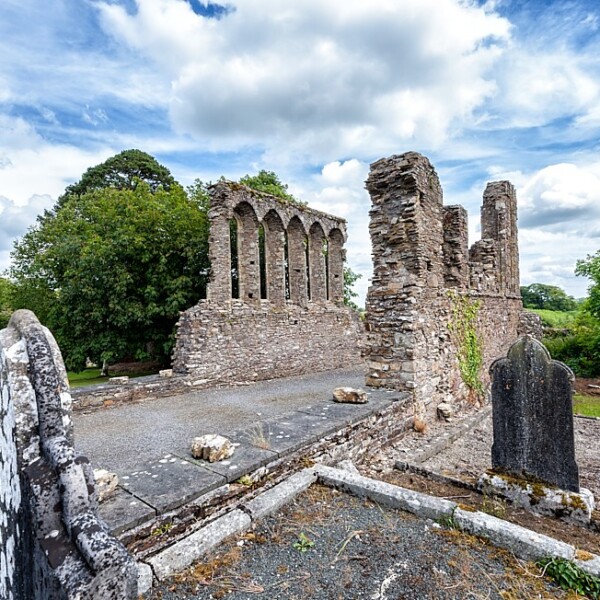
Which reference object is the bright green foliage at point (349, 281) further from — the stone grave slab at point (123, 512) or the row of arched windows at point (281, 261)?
the stone grave slab at point (123, 512)

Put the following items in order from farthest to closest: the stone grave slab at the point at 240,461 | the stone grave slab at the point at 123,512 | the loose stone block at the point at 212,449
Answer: the loose stone block at the point at 212,449
the stone grave slab at the point at 240,461
the stone grave slab at the point at 123,512

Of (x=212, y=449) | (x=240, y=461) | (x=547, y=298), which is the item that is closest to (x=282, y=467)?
(x=240, y=461)

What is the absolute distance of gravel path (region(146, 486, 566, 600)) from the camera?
2.12m

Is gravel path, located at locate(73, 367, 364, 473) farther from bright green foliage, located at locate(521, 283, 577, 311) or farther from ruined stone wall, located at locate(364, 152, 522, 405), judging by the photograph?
bright green foliage, located at locate(521, 283, 577, 311)

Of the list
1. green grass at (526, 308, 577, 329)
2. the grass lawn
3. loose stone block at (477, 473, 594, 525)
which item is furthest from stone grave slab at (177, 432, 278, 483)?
green grass at (526, 308, 577, 329)

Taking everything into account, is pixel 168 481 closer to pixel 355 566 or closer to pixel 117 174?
pixel 355 566

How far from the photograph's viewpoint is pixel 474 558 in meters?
2.43

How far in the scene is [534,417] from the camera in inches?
152

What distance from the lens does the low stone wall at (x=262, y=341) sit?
32.0 feet

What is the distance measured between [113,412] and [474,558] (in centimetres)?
654

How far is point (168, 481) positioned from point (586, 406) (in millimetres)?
10815

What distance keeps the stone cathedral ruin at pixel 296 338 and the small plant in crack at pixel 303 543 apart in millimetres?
899

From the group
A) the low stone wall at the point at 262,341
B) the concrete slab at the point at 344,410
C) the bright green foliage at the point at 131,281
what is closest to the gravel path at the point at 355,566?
the concrete slab at the point at 344,410

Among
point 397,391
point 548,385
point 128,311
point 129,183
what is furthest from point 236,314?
point 129,183
